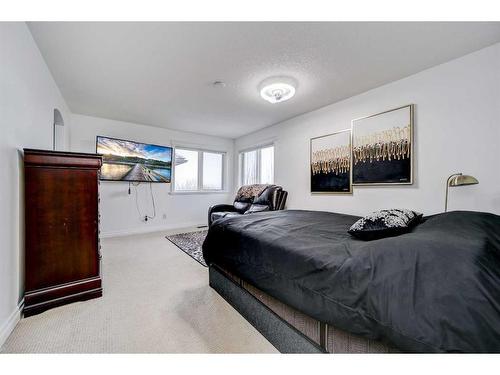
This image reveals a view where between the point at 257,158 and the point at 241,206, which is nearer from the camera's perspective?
the point at 241,206

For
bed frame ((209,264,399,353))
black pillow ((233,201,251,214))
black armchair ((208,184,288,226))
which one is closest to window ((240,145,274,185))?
black armchair ((208,184,288,226))

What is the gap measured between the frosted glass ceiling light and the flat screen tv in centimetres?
290

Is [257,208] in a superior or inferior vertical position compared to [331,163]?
inferior

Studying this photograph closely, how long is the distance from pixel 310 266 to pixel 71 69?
319 centimetres

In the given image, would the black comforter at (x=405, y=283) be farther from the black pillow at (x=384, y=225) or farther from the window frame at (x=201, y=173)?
the window frame at (x=201, y=173)

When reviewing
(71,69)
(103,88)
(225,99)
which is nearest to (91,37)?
(71,69)

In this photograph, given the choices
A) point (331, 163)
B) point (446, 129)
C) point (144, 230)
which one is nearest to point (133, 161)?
point (144, 230)

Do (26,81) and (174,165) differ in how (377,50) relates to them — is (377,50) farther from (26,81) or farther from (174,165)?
(174,165)

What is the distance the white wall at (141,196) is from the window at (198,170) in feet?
0.61

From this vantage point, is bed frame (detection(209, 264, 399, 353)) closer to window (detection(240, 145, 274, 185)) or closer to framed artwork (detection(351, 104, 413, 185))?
framed artwork (detection(351, 104, 413, 185))

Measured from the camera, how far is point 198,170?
17.6 ft

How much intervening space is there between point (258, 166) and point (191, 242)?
2.36 meters

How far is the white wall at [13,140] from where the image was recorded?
4.52ft

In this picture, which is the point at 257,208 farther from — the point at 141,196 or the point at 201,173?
the point at 141,196
